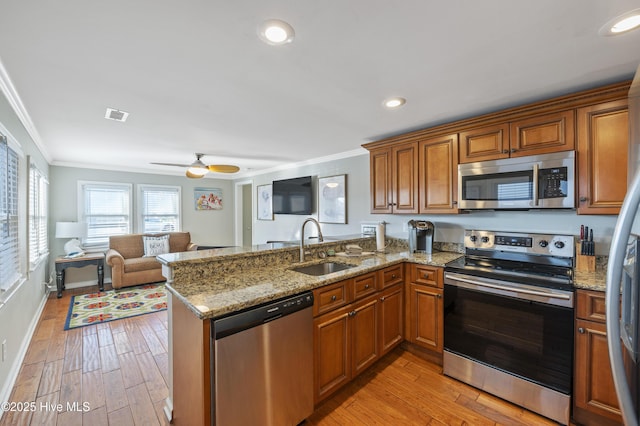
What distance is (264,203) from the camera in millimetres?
5980

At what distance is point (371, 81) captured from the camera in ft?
6.33

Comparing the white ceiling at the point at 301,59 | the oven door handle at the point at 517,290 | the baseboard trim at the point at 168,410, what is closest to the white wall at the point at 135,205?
the white ceiling at the point at 301,59

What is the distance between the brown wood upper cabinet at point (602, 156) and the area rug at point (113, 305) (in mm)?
4830

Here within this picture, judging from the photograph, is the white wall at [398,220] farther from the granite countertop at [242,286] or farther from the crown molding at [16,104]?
the crown molding at [16,104]

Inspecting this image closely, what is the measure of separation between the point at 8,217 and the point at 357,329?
2.99m

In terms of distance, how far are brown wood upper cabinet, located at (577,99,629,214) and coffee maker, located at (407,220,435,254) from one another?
1183 mm

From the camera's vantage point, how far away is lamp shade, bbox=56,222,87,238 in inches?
176

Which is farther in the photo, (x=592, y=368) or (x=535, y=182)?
(x=535, y=182)

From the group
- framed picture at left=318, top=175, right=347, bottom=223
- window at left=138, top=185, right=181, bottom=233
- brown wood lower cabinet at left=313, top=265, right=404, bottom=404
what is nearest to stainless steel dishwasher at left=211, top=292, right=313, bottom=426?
brown wood lower cabinet at left=313, top=265, right=404, bottom=404

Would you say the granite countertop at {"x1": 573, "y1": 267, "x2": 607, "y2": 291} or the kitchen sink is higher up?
the granite countertop at {"x1": 573, "y1": 267, "x2": 607, "y2": 291}

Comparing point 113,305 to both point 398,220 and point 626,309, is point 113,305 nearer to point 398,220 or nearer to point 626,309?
point 398,220

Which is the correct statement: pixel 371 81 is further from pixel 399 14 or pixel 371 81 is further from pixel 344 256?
pixel 344 256

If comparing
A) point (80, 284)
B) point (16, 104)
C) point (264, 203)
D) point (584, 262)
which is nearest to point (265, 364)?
point (584, 262)

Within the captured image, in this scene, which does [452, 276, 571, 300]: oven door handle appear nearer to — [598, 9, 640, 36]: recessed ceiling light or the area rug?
[598, 9, 640, 36]: recessed ceiling light
